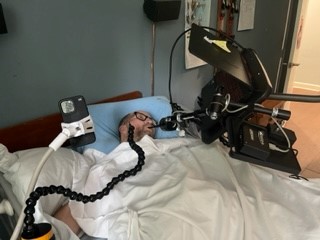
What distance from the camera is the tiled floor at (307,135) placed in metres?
2.43

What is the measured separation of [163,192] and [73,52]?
80 centimetres

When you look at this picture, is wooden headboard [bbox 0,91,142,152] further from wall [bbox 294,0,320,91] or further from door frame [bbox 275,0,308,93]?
wall [bbox 294,0,320,91]

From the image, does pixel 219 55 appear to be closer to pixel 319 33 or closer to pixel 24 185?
pixel 24 185

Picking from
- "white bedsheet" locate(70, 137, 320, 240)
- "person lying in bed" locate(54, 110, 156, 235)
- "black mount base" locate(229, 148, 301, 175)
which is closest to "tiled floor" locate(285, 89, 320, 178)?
"white bedsheet" locate(70, 137, 320, 240)

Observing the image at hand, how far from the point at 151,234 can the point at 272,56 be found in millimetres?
A: 2646

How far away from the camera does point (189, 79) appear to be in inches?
82.2

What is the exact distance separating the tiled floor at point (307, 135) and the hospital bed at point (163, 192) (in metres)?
1.17

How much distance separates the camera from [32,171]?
1.00 m

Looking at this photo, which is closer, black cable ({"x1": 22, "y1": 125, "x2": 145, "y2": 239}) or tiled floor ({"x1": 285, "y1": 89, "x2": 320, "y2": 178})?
black cable ({"x1": 22, "y1": 125, "x2": 145, "y2": 239})

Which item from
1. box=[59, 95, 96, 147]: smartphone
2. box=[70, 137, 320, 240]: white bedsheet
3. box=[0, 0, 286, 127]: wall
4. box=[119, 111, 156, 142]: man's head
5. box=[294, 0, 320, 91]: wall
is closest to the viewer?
box=[59, 95, 96, 147]: smartphone

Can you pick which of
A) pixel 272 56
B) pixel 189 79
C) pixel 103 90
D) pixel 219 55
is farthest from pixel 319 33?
pixel 219 55

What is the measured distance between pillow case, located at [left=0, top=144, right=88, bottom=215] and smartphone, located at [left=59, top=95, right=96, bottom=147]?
216mm

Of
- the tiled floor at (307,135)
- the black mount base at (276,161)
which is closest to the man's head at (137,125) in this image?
the black mount base at (276,161)

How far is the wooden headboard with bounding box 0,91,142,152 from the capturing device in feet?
3.98
